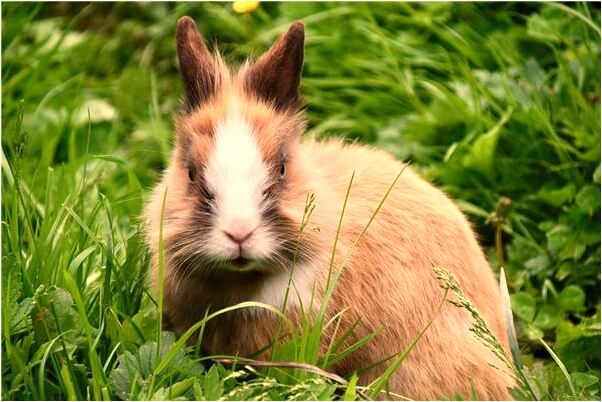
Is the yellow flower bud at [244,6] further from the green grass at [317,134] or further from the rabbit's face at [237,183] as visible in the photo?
the rabbit's face at [237,183]

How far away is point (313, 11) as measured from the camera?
6.32 m

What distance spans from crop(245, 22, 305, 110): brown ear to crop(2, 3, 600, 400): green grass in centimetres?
63

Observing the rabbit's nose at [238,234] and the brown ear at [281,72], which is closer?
the rabbit's nose at [238,234]

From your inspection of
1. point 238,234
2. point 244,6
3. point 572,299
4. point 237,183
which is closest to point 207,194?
point 237,183

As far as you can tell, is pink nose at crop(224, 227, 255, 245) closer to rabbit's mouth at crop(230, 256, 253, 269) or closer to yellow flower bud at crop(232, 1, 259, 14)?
rabbit's mouth at crop(230, 256, 253, 269)

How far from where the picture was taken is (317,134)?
602 centimetres

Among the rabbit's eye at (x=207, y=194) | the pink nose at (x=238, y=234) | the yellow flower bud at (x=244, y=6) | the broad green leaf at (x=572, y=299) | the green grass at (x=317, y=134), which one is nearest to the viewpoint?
the pink nose at (x=238, y=234)

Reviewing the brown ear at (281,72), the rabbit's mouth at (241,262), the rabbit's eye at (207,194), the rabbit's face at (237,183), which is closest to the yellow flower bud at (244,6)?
the brown ear at (281,72)

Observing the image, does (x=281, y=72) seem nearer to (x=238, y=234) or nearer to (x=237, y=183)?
(x=237, y=183)

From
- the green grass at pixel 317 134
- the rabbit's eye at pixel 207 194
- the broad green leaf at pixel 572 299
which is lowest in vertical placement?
the broad green leaf at pixel 572 299

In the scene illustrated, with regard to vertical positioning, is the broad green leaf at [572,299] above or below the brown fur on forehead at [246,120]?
below

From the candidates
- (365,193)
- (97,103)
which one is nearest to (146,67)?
(97,103)

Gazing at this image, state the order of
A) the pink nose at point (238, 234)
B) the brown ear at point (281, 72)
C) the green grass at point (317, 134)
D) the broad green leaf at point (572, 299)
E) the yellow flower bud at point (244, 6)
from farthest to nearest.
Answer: the yellow flower bud at point (244, 6)
the broad green leaf at point (572, 299)
the brown ear at point (281, 72)
the green grass at point (317, 134)
the pink nose at point (238, 234)

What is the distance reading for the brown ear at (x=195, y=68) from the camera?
12.5 ft
